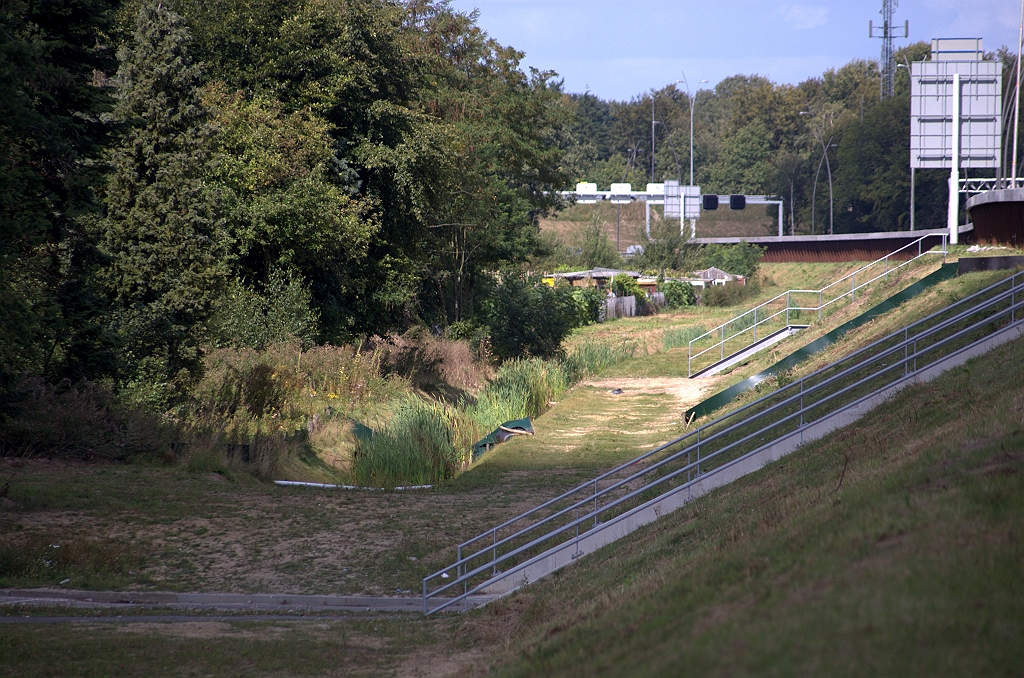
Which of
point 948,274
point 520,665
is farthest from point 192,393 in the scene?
point 948,274

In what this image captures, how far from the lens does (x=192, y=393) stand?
2091cm

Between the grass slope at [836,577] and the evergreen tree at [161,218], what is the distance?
12.4 m

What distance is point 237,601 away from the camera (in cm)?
1213

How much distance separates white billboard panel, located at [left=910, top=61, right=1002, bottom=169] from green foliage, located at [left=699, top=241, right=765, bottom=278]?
2293cm

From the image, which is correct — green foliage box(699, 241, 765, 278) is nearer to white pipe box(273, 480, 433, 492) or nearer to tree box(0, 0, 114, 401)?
white pipe box(273, 480, 433, 492)

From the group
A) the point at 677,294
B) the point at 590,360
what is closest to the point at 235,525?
the point at 590,360

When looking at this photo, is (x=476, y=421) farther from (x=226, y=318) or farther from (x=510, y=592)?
(x=510, y=592)

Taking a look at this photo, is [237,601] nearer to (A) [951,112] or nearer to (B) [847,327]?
(B) [847,327]

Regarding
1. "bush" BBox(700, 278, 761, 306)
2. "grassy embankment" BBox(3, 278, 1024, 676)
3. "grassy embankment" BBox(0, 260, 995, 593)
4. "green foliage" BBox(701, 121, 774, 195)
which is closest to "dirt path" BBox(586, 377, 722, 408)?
"grassy embankment" BBox(0, 260, 995, 593)

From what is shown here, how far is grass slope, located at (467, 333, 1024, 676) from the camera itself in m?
4.84

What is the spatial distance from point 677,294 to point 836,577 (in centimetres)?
5423

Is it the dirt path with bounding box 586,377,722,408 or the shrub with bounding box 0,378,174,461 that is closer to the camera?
the shrub with bounding box 0,378,174,461

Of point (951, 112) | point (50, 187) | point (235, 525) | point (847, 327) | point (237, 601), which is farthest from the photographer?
point (951, 112)

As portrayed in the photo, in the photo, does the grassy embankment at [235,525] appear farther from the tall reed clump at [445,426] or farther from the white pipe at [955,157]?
the white pipe at [955,157]
